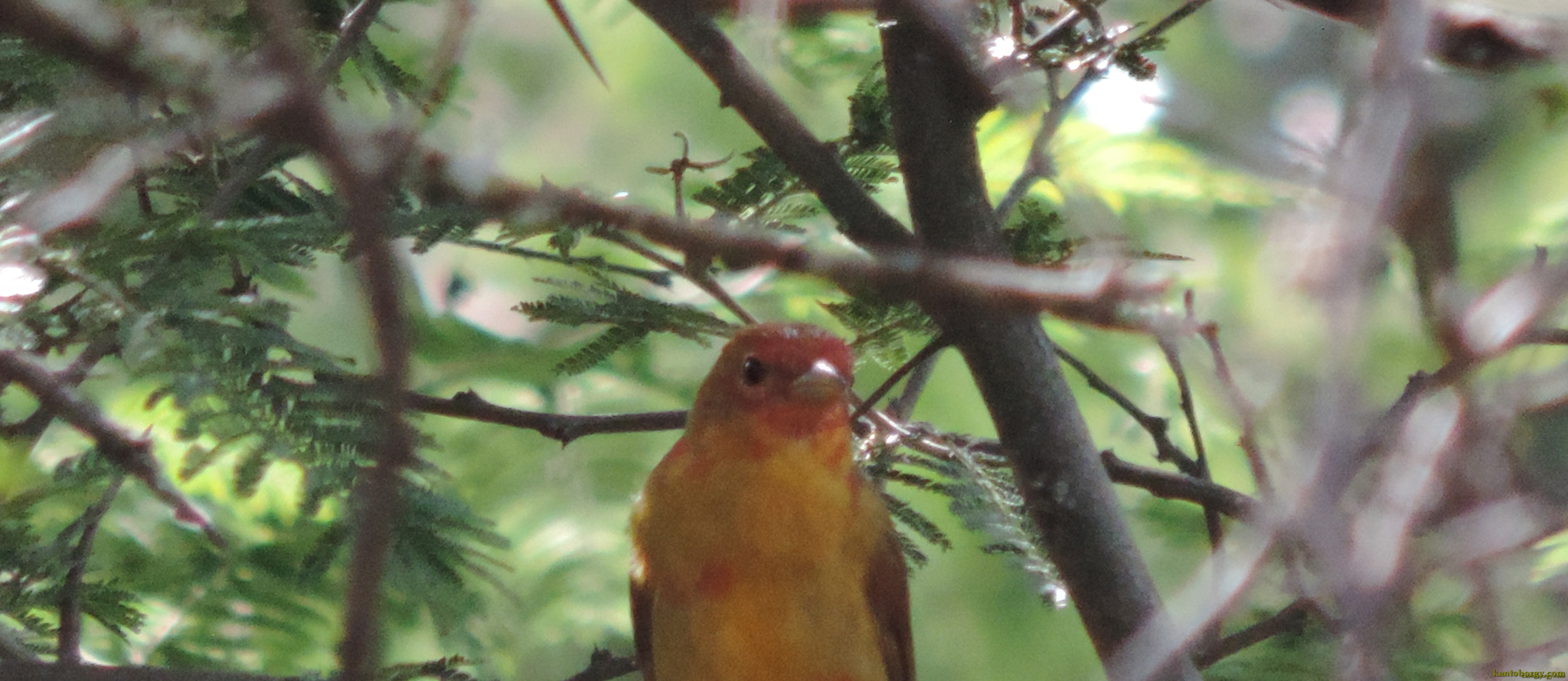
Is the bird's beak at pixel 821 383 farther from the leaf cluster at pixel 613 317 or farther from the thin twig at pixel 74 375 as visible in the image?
the thin twig at pixel 74 375

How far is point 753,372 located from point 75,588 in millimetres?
1603

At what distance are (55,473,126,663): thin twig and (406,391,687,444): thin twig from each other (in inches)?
26.1

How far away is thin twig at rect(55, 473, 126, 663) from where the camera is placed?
296 centimetres

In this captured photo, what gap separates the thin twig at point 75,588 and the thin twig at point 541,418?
0.66 metres

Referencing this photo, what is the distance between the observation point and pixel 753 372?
11.9 ft

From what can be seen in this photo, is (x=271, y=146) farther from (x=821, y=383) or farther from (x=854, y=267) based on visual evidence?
(x=854, y=267)

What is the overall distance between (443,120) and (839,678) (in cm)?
175

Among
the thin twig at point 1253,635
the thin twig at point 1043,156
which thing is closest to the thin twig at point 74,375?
the thin twig at point 1043,156

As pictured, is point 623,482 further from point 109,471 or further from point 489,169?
point 489,169

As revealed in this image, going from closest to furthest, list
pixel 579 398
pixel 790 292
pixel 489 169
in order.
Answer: pixel 489 169
pixel 790 292
pixel 579 398

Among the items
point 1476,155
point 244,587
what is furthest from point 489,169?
point 1476,155

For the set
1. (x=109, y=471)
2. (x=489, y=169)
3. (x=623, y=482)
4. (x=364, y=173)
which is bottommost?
(x=364, y=173)

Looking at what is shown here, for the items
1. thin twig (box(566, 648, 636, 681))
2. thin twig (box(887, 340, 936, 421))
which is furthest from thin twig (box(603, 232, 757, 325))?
thin twig (box(566, 648, 636, 681))

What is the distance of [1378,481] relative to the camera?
2.20 metres
